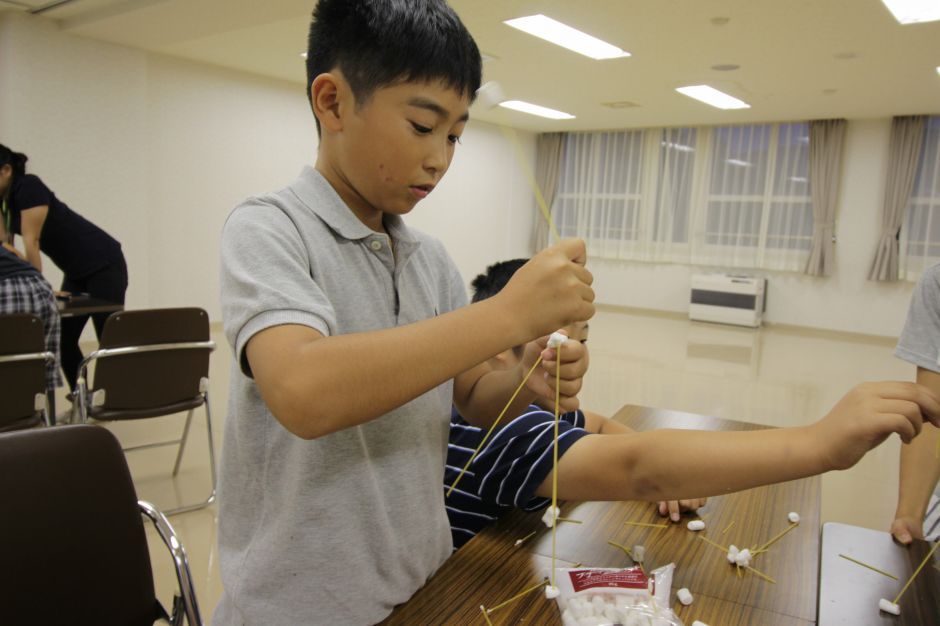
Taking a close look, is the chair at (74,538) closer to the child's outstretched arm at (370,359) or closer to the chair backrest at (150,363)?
the child's outstretched arm at (370,359)

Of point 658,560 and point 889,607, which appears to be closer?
point 889,607

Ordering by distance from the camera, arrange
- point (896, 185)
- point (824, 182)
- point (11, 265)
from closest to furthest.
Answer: point (11, 265) → point (896, 185) → point (824, 182)

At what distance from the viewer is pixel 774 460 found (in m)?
0.84

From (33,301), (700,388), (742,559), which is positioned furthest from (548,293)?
(700,388)

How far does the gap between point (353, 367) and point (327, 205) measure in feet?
0.92

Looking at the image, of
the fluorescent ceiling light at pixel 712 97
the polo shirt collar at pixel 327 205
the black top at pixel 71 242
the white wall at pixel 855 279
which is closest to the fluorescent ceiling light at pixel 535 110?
the fluorescent ceiling light at pixel 712 97

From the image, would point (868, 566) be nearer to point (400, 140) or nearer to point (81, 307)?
point (400, 140)

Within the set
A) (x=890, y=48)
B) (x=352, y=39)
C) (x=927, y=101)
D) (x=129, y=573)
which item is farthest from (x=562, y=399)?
(x=927, y=101)

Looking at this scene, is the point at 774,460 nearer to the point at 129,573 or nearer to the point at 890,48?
the point at 129,573

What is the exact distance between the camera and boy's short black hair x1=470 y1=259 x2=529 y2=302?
4.83 ft

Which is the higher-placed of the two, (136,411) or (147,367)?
(147,367)

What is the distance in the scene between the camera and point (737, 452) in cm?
89

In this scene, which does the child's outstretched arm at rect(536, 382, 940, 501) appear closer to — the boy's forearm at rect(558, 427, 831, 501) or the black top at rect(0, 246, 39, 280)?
the boy's forearm at rect(558, 427, 831, 501)

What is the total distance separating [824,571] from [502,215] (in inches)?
391
